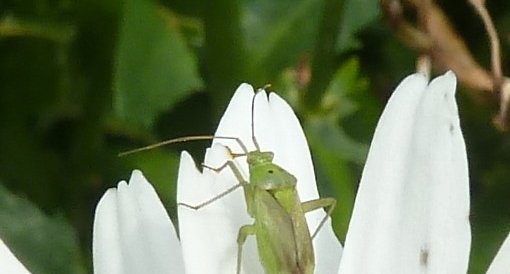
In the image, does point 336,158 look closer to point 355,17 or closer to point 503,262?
A: point 355,17

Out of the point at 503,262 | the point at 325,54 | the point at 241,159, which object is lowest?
the point at 503,262

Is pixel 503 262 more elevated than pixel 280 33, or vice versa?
pixel 280 33

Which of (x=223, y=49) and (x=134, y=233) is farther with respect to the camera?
(x=223, y=49)

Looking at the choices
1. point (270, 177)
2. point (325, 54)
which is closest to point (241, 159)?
point (270, 177)

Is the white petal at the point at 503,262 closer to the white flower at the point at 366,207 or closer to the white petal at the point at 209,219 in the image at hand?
the white flower at the point at 366,207

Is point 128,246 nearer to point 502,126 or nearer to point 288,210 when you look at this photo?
Answer: point 288,210

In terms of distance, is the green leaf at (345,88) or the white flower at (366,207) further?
the green leaf at (345,88)

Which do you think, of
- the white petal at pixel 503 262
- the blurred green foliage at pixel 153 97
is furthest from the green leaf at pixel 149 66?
the white petal at pixel 503 262
